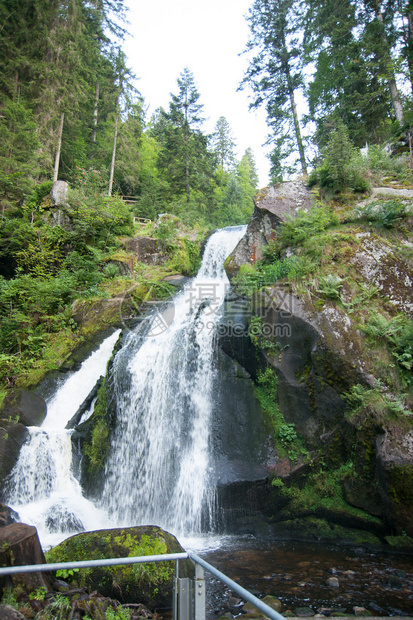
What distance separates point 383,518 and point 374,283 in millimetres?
4845

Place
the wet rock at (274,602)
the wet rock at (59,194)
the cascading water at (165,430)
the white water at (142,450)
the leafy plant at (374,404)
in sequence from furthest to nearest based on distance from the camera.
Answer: the wet rock at (59,194) → the cascading water at (165,430) → the white water at (142,450) → the leafy plant at (374,404) → the wet rock at (274,602)

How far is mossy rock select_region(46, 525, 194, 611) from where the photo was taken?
418 centimetres

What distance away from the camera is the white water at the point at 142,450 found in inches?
278

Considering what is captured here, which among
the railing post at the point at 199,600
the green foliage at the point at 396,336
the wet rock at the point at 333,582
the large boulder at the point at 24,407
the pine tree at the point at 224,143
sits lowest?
the wet rock at the point at 333,582

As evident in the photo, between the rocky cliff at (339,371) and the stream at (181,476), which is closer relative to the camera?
the stream at (181,476)

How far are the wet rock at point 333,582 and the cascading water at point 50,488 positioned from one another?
4.41m

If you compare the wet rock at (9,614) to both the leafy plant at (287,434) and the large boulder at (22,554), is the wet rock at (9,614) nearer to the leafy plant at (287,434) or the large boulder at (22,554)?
the large boulder at (22,554)

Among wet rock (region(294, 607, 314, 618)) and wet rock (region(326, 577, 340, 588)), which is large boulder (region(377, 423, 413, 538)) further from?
wet rock (region(294, 607, 314, 618))

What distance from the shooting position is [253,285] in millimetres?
9961

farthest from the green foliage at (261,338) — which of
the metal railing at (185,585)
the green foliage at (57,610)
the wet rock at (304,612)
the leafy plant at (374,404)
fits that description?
the metal railing at (185,585)

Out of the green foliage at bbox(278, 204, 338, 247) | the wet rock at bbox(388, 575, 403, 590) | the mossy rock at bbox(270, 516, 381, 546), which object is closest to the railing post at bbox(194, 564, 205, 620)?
the wet rock at bbox(388, 575, 403, 590)

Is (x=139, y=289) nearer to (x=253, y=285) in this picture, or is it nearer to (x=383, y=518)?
(x=253, y=285)

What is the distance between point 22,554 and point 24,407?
5498 millimetres

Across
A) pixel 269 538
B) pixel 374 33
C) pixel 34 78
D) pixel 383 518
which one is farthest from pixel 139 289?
pixel 374 33
